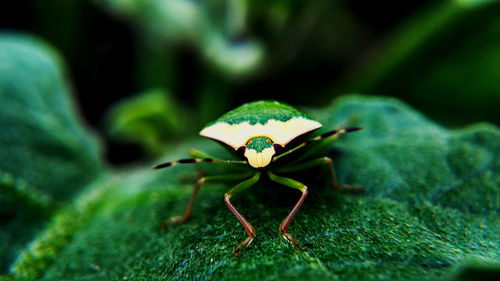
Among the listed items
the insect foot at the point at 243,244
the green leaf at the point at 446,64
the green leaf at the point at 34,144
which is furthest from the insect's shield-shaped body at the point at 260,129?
the green leaf at the point at 446,64

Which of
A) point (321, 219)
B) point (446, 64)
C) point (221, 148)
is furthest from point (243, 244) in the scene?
point (446, 64)

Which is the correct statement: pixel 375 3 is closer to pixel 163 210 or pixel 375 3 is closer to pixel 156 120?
pixel 156 120

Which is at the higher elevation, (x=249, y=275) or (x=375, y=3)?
(x=375, y=3)

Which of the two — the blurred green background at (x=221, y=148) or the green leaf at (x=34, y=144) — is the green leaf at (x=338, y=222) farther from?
the green leaf at (x=34, y=144)

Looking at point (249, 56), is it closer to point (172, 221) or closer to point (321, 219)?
point (172, 221)

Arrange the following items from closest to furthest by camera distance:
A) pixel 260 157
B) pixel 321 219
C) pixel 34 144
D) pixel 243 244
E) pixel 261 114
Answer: pixel 243 244 → pixel 321 219 → pixel 260 157 → pixel 261 114 → pixel 34 144

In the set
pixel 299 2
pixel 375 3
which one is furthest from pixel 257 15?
pixel 375 3
